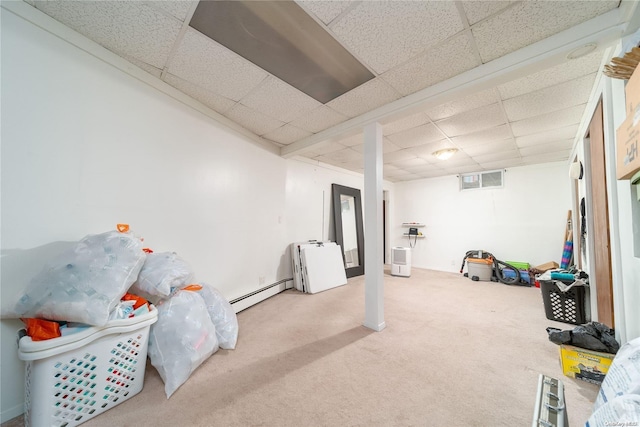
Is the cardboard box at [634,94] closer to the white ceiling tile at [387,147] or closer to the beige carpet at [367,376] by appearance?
the beige carpet at [367,376]

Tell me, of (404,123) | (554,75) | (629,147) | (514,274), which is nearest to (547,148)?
(514,274)

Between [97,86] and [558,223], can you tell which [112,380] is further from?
[558,223]

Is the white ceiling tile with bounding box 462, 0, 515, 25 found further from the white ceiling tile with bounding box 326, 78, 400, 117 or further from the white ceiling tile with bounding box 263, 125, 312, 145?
the white ceiling tile with bounding box 263, 125, 312, 145

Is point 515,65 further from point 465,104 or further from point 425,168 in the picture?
point 425,168

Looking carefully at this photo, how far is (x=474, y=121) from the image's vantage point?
272 cm

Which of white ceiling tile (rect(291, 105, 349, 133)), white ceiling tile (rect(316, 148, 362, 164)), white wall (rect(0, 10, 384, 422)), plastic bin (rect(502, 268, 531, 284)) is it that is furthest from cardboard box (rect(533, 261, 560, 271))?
white wall (rect(0, 10, 384, 422))

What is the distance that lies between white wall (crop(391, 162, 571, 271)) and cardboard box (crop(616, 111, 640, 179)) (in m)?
4.40

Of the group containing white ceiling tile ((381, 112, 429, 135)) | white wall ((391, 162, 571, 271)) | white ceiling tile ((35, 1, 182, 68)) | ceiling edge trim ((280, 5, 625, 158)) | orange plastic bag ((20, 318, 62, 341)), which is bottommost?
orange plastic bag ((20, 318, 62, 341))

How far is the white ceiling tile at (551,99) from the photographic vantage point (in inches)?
79.7

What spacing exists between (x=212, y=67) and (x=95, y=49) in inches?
30.2

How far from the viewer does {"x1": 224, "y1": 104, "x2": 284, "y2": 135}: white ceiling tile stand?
2512mm

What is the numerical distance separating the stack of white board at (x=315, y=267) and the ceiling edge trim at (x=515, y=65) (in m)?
2.24

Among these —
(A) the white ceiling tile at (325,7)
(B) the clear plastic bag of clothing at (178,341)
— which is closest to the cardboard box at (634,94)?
(A) the white ceiling tile at (325,7)

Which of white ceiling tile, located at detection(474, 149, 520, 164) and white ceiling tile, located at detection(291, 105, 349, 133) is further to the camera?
white ceiling tile, located at detection(474, 149, 520, 164)
